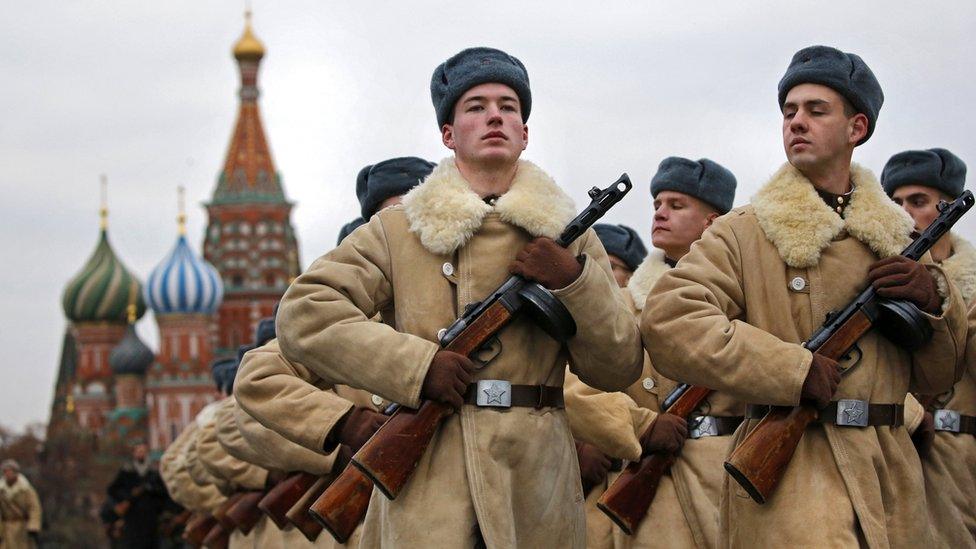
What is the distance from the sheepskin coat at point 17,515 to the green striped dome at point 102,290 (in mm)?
83273

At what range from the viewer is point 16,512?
1064 inches

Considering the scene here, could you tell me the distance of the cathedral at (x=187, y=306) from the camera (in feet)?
341

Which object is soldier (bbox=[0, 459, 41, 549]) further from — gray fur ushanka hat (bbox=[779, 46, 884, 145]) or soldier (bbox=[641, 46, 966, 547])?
gray fur ushanka hat (bbox=[779, 46, 884, 145])

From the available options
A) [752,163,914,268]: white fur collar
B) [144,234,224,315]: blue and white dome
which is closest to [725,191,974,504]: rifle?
[752,163,914,268]: white fur collar

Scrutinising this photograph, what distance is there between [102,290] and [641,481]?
103 meters

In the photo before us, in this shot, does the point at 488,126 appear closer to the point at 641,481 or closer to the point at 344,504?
the point at 344,504

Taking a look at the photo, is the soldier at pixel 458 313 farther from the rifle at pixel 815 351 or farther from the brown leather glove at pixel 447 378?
the rifle at pixel 815 351

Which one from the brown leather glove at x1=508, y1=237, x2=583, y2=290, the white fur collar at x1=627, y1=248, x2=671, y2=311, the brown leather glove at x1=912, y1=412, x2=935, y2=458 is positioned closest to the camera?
the brown leather glove at x1=508, y1=237, x2=583, y2=290

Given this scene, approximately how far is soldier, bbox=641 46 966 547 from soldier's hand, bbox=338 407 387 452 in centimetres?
113

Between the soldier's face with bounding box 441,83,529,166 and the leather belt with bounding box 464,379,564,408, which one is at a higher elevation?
the soldier's face with bounding box 441,83,529,166

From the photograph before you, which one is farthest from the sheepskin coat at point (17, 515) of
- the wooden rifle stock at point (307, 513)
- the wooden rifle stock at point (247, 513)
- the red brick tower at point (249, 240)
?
the red brick tower at point (249, 240)

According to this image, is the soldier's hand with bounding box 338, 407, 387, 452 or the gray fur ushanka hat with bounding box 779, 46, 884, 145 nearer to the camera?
the gray fur ushanka hat with bounding box 779, 46, 884, 145

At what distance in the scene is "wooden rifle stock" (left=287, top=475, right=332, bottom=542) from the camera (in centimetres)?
1006

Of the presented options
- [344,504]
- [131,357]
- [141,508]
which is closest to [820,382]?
[344,504]
